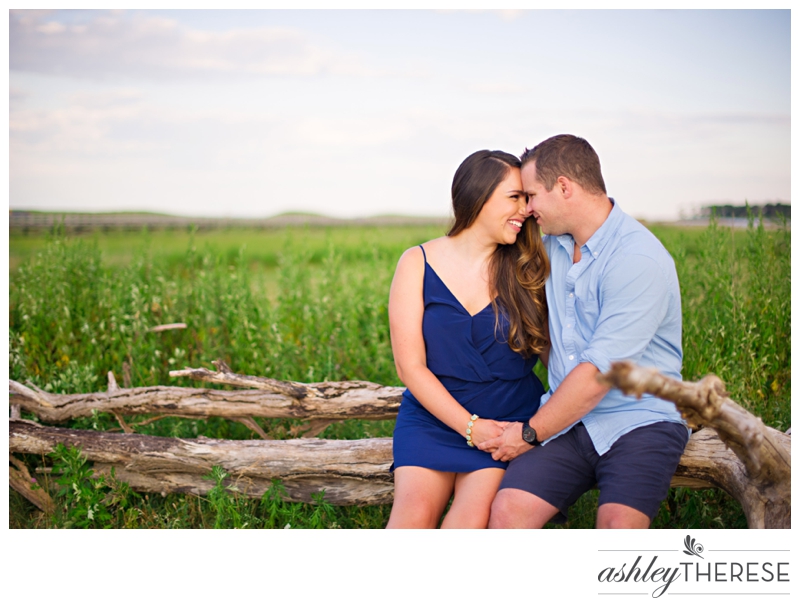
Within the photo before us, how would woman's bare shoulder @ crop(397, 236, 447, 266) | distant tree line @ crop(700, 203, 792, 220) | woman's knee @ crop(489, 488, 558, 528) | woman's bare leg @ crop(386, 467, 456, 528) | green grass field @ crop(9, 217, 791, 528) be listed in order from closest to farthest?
woman's knee @ crop(489, 488, 558, 528)
woman's bare leg @ crop(386, 467, 456, 528)
woman's bare shoulder @ crop(397, 236, 447, 266)
green grass field @ crop(9, 217, 791, 528)
distant tree line @ crop(700, 203, 792, 220)

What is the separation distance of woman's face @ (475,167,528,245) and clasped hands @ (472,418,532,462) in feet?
2.58

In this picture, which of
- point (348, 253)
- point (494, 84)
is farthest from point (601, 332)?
point (348, 253)

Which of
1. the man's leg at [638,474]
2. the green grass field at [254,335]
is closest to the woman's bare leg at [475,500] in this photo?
the man's leg at [638,474]

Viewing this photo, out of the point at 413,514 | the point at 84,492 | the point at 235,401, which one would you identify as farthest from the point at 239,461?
the point at 413,514

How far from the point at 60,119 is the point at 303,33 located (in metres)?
1.79

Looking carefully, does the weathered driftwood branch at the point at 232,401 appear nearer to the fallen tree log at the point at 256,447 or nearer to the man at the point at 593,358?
the fallen tree log at the point at 256,447

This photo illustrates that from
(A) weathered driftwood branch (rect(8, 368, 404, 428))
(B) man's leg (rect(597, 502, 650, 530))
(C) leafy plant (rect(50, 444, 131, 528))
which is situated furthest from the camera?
(A) weathered driftwood branch (rect(8, 368, 404, 428))

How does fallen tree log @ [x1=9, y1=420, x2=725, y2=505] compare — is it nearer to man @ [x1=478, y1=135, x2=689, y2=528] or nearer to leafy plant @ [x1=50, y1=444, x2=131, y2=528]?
leafy plant @ [x1=50, y1=444, x2=131, y2=528]

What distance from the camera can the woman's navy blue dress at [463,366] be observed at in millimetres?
2623

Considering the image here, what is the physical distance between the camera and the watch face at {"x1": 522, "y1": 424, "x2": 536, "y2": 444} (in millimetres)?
2486

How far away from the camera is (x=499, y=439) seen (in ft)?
8.31

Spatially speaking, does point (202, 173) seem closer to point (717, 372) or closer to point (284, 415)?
point (284, 415)

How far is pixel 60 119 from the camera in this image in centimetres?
418
